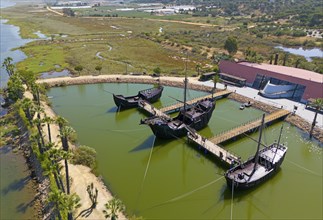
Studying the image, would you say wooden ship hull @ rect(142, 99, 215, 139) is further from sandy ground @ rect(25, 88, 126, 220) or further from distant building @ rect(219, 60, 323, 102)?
distant building @ rect(219, 60, 323, 102)

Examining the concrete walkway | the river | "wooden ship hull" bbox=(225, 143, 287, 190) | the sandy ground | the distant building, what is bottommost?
the river

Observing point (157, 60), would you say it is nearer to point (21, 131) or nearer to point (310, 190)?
point (21, 131)

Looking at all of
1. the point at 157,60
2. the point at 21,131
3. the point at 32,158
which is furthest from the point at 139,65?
the point at 32,158

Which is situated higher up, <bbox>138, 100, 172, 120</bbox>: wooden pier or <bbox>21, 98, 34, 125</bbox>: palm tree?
<bbox>21, 98, 34, 125</bbox>: palm tree

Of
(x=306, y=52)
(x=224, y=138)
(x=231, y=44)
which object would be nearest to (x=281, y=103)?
(x=224, y=138)

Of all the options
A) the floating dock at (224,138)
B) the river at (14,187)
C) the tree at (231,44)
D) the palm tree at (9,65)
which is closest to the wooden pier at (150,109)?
the floating dock at (224,138)

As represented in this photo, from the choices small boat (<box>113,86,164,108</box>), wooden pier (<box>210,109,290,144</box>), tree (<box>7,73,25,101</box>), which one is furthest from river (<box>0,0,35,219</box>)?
wooden pier (<box>210,109,290,144</box>)
